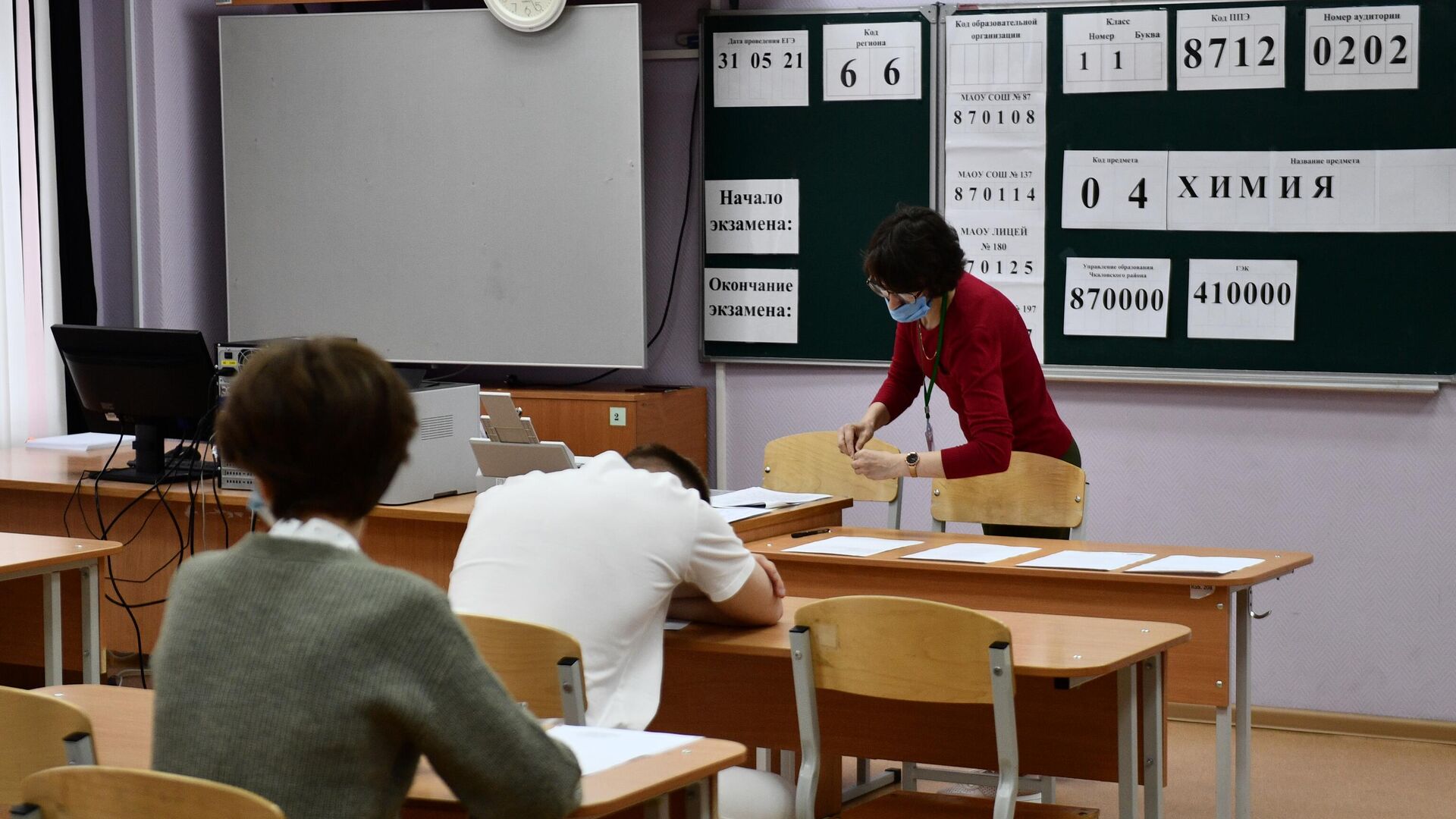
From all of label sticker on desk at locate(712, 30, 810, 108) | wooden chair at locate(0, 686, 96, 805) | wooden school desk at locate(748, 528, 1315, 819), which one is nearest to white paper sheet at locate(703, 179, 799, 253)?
label sticker on desk at locate(712, 30, 810, 108)

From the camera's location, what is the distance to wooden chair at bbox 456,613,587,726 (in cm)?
211

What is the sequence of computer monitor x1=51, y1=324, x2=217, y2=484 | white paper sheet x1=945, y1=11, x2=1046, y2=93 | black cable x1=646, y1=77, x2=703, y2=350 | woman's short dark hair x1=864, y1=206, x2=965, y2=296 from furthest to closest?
black cable x1=646, y1=77, x2=703, y2=350
white paper sheet x1=945, y1=11, x2=1046, y2=93
computer monitor x1=51, y1=324, x2=217, y2=484
woman's short dark hair x1=864, y1=206, x2=965, y2=296

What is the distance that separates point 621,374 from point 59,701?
136 inches

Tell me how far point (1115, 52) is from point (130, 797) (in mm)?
3754

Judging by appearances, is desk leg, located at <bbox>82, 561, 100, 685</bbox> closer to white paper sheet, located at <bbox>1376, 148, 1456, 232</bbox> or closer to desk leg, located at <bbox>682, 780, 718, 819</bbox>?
desk leg, located at <bbox>682, 780, 718, 819</bbox>

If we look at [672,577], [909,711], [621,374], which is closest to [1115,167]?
[621,374]

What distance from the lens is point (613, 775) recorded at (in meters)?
1.74

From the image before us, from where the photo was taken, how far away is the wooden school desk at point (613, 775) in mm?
1676

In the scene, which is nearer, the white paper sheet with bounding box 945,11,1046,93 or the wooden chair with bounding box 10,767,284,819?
the wooden chair with bounding box 10,767,284,819

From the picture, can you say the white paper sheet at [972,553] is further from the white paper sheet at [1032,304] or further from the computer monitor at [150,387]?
the computer monitor at [150,387]

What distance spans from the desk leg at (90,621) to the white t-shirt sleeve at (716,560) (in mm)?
1535

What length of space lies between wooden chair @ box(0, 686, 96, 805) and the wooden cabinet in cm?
300

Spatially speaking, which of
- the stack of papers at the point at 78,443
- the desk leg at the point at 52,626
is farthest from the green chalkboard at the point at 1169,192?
the desk leg at the point at 52,626

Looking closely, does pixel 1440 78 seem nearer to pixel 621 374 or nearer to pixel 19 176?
pixel 621 374
